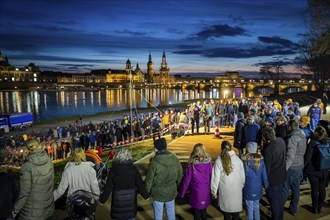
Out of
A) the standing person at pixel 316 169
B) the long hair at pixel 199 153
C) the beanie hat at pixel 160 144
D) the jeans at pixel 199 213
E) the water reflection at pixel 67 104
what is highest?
the beanie hat at pixel 160 144

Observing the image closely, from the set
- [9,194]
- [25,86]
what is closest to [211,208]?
[9,194]

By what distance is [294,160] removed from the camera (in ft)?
19.5

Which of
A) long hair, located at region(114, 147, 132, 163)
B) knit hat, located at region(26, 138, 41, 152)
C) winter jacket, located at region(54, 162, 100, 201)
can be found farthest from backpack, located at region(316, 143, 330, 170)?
knit hat, located at region(26, 138, 41, 152)

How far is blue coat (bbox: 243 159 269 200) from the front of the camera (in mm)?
5035

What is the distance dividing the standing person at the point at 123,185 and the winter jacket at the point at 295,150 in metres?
2.95

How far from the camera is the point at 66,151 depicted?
17766 mm

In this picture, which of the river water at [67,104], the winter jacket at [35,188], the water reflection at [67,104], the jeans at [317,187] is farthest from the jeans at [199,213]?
the water reflection at [67,104]

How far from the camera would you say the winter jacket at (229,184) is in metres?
4.84

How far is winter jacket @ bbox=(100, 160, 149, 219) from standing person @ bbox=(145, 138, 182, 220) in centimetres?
28

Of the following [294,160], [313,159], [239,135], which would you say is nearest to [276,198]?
[294,160]

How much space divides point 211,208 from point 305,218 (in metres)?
1.87

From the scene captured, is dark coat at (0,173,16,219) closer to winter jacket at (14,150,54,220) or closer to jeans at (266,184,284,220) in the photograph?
winter jacket at (14,150,54,220)

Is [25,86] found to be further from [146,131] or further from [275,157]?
[275,157]

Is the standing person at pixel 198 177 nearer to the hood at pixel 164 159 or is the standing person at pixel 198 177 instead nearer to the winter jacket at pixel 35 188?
the hood at pixel 164 159
